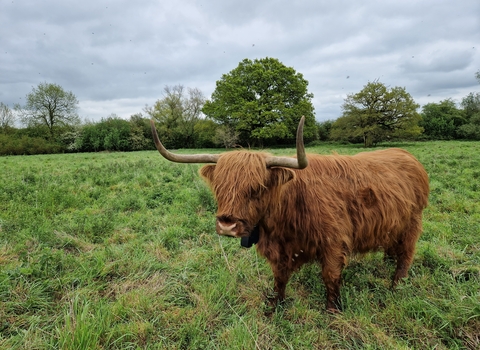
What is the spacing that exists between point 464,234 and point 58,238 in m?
6.79

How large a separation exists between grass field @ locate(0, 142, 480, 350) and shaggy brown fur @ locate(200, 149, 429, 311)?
0.39 metres

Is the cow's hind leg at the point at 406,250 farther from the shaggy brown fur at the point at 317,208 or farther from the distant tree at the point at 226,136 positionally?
the distant tree at the point at 226,136

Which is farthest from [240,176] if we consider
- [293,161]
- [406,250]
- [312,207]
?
[406,250]

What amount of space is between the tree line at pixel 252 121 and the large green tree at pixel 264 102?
118 millimetres

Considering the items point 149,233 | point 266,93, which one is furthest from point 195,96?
point 149,233

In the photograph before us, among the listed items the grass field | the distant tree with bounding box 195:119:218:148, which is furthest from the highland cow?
the distant tree with bounding box 195:119:218:148

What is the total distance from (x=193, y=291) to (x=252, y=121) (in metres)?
29.8

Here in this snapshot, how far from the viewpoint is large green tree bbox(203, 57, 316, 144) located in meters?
31.1

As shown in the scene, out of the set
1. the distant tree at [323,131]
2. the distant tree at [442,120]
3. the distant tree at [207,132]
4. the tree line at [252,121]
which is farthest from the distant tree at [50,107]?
the distant tree at [442,120]

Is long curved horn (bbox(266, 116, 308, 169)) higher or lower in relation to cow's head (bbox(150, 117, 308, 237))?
higher

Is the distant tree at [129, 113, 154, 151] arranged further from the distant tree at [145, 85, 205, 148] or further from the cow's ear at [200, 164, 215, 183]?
the cow's ear at [200, 164, 215, 183]

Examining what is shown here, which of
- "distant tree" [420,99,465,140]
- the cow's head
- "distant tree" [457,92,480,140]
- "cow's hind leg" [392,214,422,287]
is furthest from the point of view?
"distant tree" [420,99,465,140]

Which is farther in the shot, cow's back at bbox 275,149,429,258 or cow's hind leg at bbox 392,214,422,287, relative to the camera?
cow's hind leg at bbox 392,214,422,287

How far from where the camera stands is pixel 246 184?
2.43 metres
